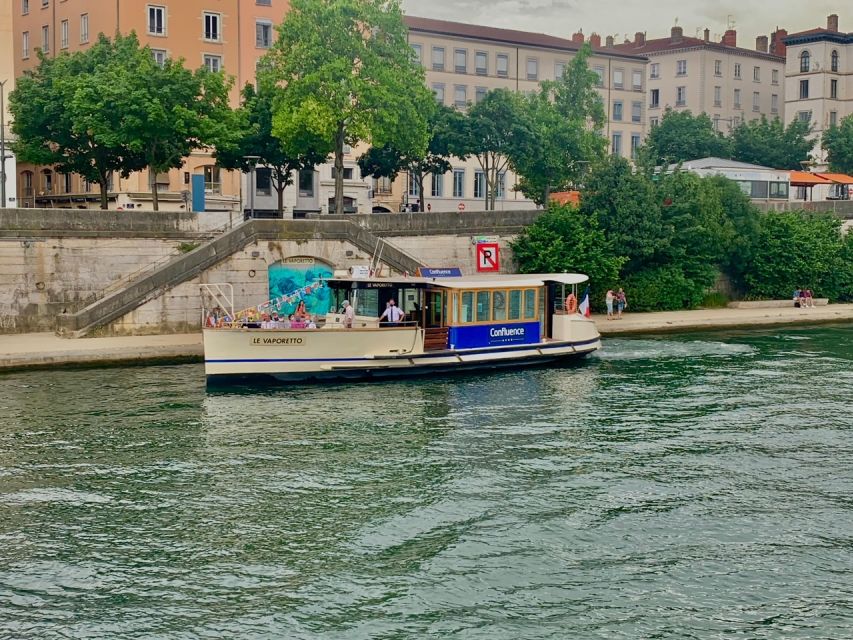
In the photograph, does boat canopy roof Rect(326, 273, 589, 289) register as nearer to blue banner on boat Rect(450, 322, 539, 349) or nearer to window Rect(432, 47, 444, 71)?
blue banner on boat Rect(450, 322, 539, 349)

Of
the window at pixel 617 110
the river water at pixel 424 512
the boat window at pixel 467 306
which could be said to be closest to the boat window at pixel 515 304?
the boat window at pixel 467 306

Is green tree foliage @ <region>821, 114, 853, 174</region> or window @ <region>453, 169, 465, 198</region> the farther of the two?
green tree foliage @ <region>821, 114, 853, 174</region>

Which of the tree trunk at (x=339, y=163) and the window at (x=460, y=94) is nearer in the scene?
the tree trunk at (x=339, y=163)

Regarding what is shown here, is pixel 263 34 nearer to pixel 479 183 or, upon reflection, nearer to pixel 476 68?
pixel 479 183

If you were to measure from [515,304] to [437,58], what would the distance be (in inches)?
2190

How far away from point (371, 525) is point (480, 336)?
18.4 m

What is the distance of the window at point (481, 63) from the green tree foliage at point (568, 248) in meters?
40.1

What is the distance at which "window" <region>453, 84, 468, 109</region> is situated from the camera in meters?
92.8

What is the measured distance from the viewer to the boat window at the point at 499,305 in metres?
39.2

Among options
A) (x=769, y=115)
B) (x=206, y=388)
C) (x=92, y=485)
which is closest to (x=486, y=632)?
(x=92, y=485)

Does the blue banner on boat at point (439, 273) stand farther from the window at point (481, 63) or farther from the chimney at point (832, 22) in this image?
the chimney at point (832, 22)

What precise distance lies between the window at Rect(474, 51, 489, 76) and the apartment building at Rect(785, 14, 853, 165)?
32222mm

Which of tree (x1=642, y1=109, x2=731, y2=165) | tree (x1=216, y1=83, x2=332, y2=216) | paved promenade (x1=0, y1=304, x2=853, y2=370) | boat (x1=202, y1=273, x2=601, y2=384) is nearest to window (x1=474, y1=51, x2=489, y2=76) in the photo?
tree (x1=642, y1=109, x2=731, y2=165)

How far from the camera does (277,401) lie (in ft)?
108
